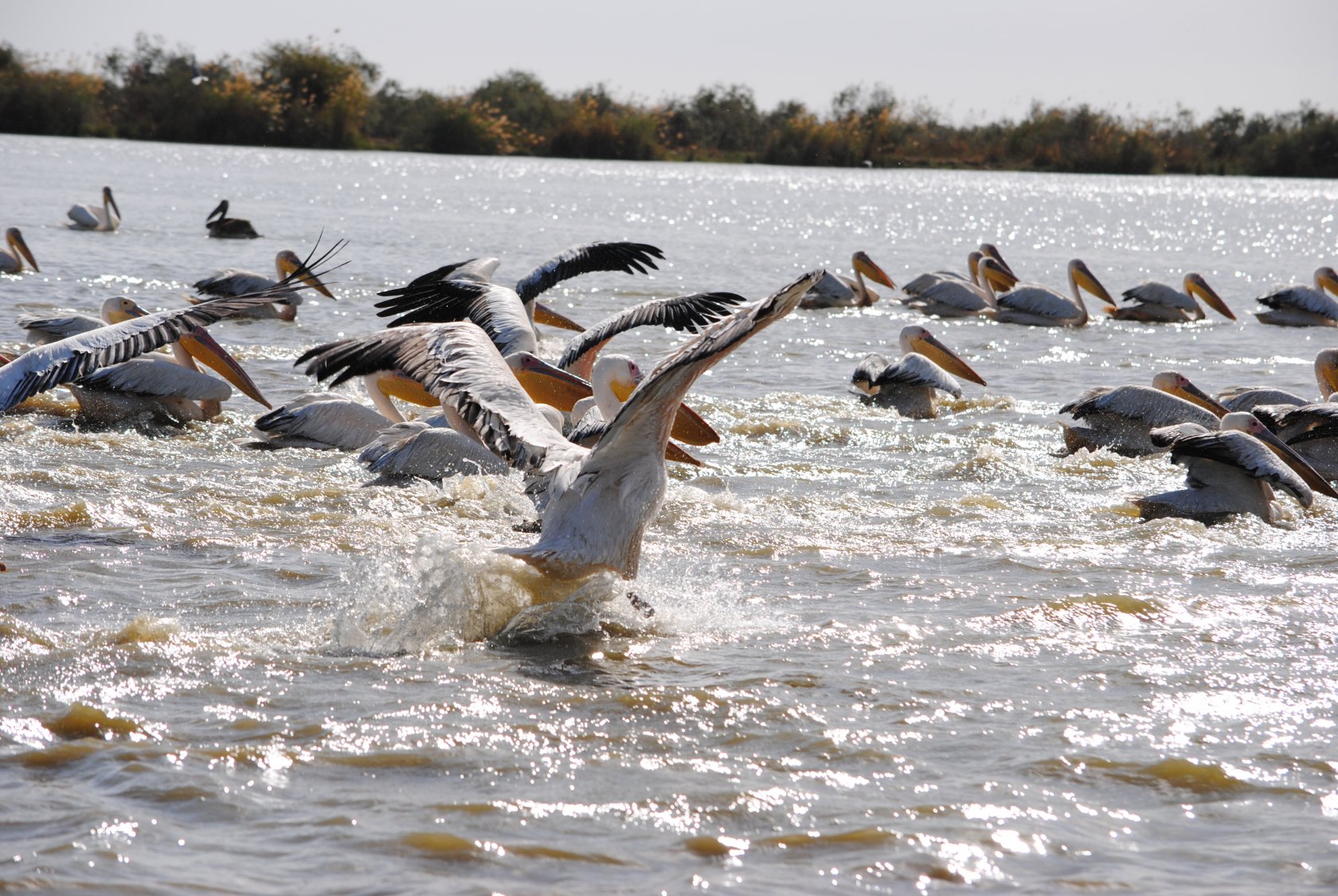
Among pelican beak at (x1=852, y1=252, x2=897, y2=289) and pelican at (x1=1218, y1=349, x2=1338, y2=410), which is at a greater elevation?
pelican beak at (x1=852, y1=252, x2=897, y2=289)

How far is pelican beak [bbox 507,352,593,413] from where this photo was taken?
6039 mm

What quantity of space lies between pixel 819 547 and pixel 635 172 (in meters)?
39.7

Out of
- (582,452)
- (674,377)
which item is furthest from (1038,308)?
(674,377)

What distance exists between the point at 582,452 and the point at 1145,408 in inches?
153

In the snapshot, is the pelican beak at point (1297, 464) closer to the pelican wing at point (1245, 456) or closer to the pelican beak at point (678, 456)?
the pelican wing at point (1245, 456)

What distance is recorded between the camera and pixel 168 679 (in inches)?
142

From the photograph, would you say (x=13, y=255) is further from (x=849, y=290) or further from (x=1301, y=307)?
(x=1301, y=307)

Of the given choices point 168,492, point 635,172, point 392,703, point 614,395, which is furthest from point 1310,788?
point 635,172

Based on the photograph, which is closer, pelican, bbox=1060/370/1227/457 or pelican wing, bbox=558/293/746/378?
pelican wing, bbox=558/293/746/378

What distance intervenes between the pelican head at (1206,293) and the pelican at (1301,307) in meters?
0.37

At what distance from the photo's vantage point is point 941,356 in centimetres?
945

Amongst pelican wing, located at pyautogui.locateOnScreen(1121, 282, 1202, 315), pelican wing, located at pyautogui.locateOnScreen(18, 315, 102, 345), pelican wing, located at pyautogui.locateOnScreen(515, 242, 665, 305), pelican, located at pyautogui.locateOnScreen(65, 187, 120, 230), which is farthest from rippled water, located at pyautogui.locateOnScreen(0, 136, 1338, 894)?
pelican, located at pyautogui.locateOnScreen(65, 187, 120, 230)

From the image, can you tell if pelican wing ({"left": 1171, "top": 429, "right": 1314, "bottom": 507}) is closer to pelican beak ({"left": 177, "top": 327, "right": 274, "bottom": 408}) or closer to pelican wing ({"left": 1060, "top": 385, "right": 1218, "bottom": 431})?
pelican wing ({"left": 1060, "top": 385, "right": 1218, "bottom": 431})

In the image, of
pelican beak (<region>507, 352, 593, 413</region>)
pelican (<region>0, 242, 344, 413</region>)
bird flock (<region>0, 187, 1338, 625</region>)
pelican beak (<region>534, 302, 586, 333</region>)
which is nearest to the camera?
bird flock (<region>0, 187, 1338, 625</region>)
